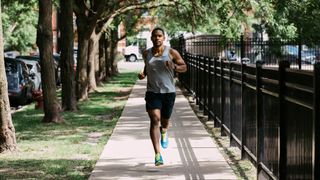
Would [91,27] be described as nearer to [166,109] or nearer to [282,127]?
[166,109]

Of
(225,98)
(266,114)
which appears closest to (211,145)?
(225,98)

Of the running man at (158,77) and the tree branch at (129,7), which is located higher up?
the tree branch at (129,7)

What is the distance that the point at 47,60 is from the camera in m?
13.8

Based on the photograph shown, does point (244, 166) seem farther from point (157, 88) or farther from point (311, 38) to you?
point (311, 38)

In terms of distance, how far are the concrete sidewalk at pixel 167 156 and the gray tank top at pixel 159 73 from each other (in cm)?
106

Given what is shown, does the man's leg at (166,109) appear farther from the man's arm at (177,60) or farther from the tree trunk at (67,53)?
the tree trunk at (67,53)

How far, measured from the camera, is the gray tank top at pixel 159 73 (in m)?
8.22

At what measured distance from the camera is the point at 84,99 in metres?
20.8

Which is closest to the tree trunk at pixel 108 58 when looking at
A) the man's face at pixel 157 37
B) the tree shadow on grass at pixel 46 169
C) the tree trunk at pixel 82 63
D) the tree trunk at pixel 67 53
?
the tree trunk at pixel 82 63

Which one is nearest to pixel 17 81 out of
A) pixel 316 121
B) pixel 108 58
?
pixel 316 121

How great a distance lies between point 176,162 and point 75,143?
287 centimetres

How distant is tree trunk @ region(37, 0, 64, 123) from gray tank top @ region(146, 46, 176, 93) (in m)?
5.68

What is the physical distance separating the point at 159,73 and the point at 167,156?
1535 millimetres

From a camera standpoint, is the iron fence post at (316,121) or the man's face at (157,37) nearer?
the iron fence post at (316,121)
